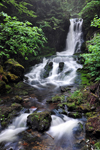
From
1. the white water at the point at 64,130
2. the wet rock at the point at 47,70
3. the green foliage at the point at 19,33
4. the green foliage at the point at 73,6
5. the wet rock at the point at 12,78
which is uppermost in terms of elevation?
the green foliage at the point at 73,6

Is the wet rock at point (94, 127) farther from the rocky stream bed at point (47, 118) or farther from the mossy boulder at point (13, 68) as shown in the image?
the mossy boulder at point (13, 68)

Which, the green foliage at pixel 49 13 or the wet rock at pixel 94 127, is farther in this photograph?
the green foliage at pixel 49 13

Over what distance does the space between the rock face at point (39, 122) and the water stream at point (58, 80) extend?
228 mm

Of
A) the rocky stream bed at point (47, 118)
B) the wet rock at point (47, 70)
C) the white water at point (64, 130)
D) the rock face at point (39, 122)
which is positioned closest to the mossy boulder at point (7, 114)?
the rocky stream bed at point (47, 118)

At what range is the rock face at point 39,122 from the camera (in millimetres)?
3505

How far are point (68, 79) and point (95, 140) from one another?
289 inches

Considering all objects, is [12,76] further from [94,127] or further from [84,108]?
[94,127]

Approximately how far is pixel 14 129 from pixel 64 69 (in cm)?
915

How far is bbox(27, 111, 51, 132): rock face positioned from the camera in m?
3.50

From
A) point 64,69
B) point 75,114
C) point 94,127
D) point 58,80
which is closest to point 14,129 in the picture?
point 75,114

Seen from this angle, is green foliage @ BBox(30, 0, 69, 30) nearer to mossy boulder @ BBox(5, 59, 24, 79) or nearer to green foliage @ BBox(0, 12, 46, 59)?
mossy boulder @ BBox(5, 59, 24, 79)

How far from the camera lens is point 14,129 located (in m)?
3.68

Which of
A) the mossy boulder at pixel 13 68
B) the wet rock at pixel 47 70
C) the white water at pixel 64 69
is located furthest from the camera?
the wet rock at pixel 47 70

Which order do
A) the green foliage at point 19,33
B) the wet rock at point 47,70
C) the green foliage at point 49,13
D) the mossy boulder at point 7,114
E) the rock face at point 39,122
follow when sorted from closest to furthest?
1. the rock face at point 39,122
2. the mossy boulder at point 7,114
3. the green foliage at point 19,33
4. the wet rock at point 47,70
5. the green foliage at point 49,13
